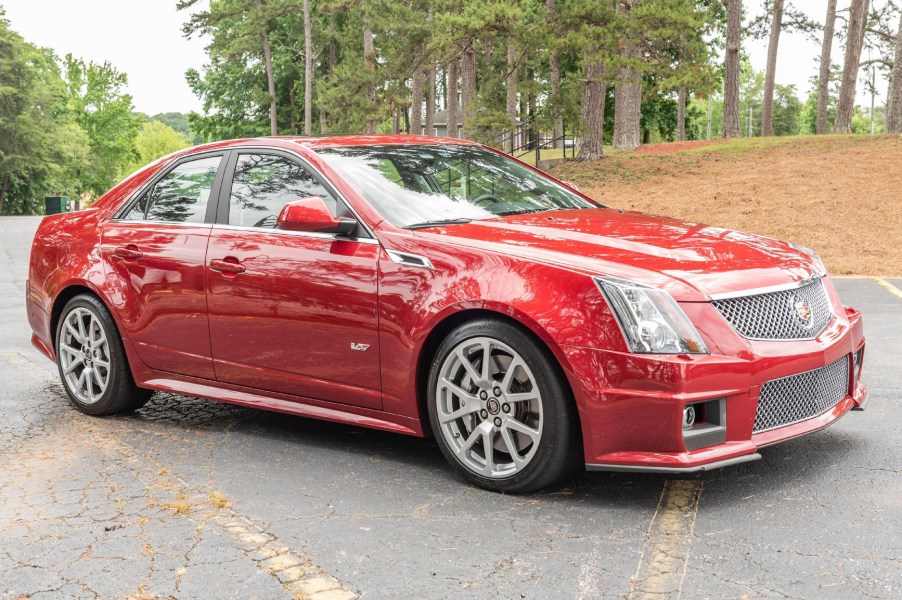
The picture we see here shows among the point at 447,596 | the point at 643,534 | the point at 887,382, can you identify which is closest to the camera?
the point at 447,596

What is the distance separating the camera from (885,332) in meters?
8.91

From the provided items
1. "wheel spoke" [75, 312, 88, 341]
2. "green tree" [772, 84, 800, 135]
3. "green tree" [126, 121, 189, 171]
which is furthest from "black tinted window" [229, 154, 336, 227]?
"green tree" [126, 121, 189, 171]

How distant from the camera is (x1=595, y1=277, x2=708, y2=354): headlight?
422 centimetres

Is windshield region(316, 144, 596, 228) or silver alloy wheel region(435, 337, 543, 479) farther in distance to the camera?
windshield region(316, 144, 596, 228)

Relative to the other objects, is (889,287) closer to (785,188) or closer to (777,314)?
(777,314)

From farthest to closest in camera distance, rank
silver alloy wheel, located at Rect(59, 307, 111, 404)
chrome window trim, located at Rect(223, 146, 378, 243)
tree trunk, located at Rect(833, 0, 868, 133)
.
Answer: tree trunk, located at Rect(833, 0, 868, 133) < silver alloy wheel, located at Rect(59, 307, 111, 404) < chrome window trim, located at Rect(223, 146, 378, 243)

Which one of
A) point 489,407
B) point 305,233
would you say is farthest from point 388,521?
point 305,233

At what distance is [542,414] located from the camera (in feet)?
14.7

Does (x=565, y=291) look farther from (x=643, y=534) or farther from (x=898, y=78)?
(x=898, y=78)

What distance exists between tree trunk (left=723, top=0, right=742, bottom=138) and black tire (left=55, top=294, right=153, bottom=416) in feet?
93.4

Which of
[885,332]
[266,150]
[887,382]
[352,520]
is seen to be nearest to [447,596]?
[352,520]

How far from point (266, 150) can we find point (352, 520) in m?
2.33

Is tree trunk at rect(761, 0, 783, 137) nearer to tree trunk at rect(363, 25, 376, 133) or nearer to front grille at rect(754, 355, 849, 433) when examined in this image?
tree trunk at rect(363, 25, 376, 133)

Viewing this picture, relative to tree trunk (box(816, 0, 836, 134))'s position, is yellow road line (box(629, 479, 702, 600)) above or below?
below
